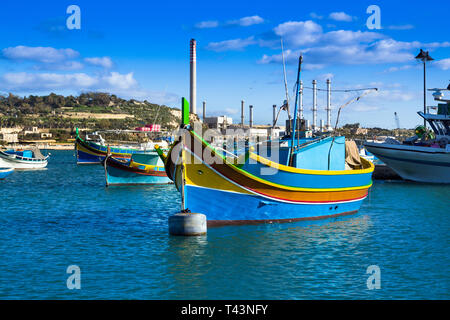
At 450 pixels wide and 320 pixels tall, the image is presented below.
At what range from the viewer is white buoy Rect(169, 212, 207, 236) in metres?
20.9

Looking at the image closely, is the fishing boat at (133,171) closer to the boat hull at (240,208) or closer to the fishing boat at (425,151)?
the fishing boat at (425,151)

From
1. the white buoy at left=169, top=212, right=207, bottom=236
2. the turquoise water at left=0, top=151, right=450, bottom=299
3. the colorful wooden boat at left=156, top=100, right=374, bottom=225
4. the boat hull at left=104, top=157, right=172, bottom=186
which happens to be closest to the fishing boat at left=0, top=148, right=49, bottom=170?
the boat hull at left=104, top=157, right=172, bottom=186

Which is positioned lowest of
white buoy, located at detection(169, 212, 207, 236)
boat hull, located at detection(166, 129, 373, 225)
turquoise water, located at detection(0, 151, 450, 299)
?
turquoise water, located at detection(0, 151, 450, 299)

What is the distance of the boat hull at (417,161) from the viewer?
45875mm

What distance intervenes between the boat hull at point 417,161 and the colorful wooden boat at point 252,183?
77.5ft

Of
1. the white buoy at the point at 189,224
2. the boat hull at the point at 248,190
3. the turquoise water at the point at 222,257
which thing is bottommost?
the turquoise water at the point at 222,257

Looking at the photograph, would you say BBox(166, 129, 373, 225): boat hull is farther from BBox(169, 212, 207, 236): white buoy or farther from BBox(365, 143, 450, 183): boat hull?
BBox(365, 143, 450, 183): boat hull

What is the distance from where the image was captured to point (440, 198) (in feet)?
121

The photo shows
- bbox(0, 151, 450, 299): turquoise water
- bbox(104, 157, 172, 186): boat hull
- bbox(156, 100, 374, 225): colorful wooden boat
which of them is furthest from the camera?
bbox(104, 157, 172, 186): boat hull

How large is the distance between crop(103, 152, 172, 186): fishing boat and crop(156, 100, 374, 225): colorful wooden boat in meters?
23.5

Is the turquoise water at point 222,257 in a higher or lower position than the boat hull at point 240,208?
lower

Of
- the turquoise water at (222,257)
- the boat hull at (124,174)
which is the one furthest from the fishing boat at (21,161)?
the turquoise water at (222,257)

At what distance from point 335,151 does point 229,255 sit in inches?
388

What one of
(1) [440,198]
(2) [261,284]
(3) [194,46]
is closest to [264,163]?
(2) [261,284]
